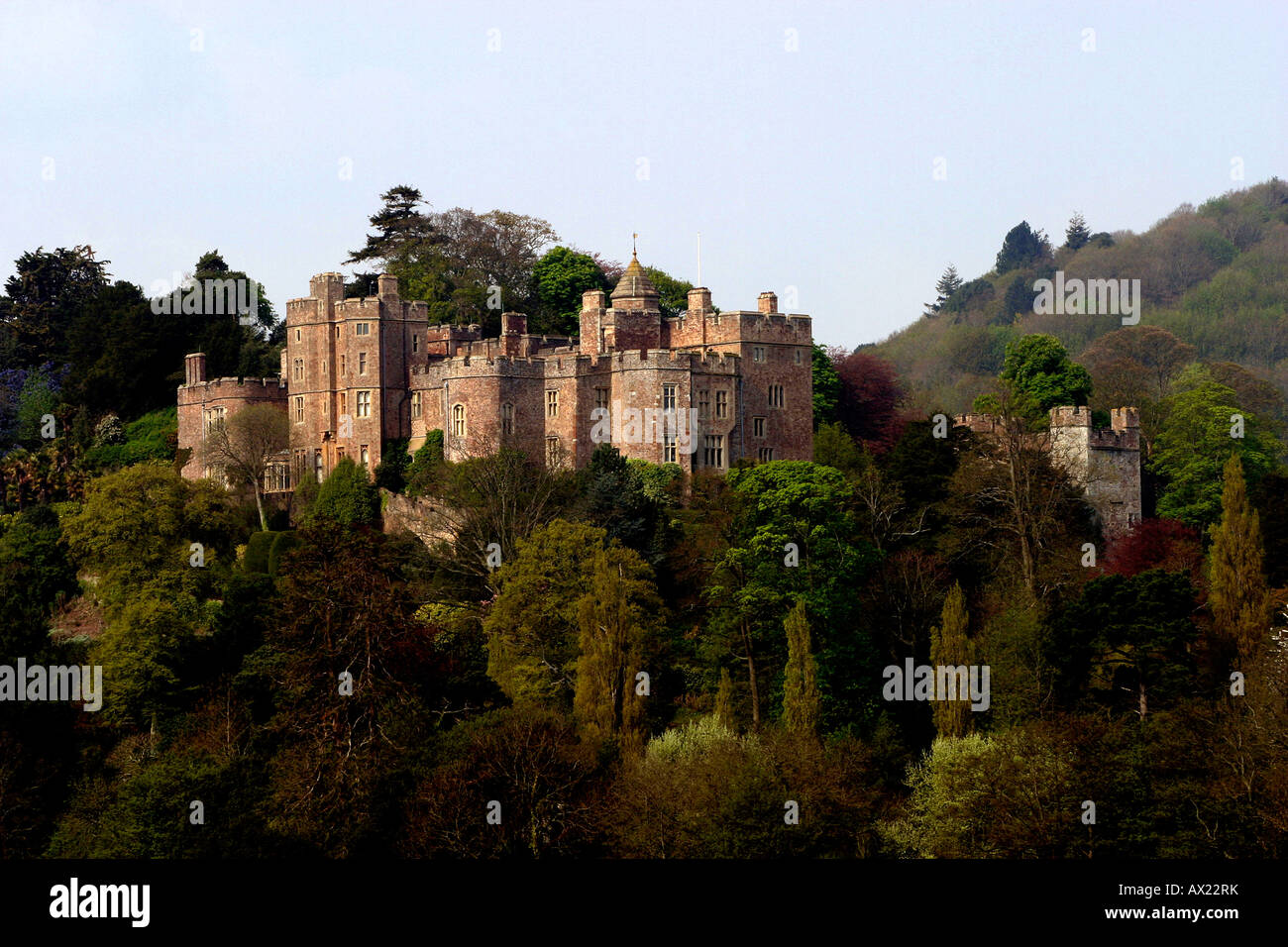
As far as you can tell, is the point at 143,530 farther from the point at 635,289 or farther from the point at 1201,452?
the point at 1201,452

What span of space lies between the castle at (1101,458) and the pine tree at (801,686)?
47.0ft

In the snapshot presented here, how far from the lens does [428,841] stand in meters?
45.2

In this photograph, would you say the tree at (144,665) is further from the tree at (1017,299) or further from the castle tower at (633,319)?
the tree at (1017,299)

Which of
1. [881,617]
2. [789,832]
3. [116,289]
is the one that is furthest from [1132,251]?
[789,832]

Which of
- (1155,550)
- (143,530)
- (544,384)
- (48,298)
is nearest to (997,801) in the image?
(1155,550)

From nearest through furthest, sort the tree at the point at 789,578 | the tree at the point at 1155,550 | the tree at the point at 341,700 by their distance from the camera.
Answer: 1. the tree at the point at 341,700
2. the tree at the point at 789,578
3. the tree at the point at 1155,550

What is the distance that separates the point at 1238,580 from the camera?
53.5 meters

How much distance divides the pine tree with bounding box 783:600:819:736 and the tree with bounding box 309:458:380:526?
17612 millimetres

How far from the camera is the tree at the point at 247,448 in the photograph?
66.6 metres

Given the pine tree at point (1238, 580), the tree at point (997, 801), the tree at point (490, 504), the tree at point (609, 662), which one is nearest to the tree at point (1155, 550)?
the pine tree at point (1238, 580)

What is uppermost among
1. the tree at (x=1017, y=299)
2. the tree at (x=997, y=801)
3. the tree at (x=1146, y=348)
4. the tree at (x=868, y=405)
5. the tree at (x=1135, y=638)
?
the tree at (x=1017, y=299)

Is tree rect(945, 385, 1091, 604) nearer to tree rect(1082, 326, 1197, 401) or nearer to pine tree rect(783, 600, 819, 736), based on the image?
pine tree rect(783, 600, 819, 736)
